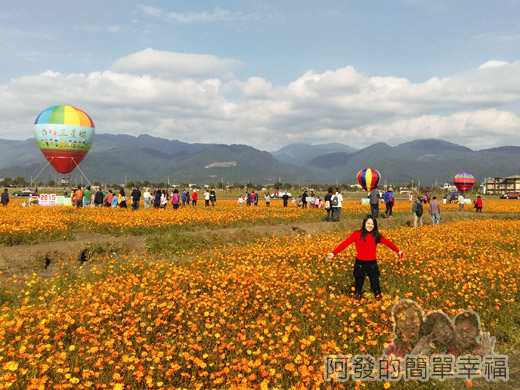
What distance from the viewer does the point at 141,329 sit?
660 centimetres

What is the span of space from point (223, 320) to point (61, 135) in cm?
4341

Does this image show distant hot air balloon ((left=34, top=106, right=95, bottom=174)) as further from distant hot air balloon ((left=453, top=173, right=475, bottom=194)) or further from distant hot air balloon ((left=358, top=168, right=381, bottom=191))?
distant hot air balloon ((left=453, top=173, right=475, bottom=194))

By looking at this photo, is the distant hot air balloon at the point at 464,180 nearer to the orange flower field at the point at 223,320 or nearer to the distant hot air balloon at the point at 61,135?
the orange flower field at the point at 223,320

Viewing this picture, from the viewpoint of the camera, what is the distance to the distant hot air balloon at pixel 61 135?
41.8m

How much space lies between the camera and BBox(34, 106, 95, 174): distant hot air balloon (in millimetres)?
41750

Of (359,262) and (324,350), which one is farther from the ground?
(359,262)

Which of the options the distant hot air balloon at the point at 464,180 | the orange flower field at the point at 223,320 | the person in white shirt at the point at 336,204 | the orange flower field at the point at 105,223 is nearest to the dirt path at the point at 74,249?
the orange flower field at the point at 105,223

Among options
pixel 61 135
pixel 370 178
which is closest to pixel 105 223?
pixel 61 135

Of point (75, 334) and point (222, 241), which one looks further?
point (222, 241)

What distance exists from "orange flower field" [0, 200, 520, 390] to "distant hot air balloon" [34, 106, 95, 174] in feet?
121

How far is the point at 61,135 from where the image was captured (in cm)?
4178

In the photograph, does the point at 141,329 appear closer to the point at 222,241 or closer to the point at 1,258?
the point at 1,258

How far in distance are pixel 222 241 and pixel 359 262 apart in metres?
9.13

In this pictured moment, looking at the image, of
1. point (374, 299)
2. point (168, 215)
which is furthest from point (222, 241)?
point (374, 299)
